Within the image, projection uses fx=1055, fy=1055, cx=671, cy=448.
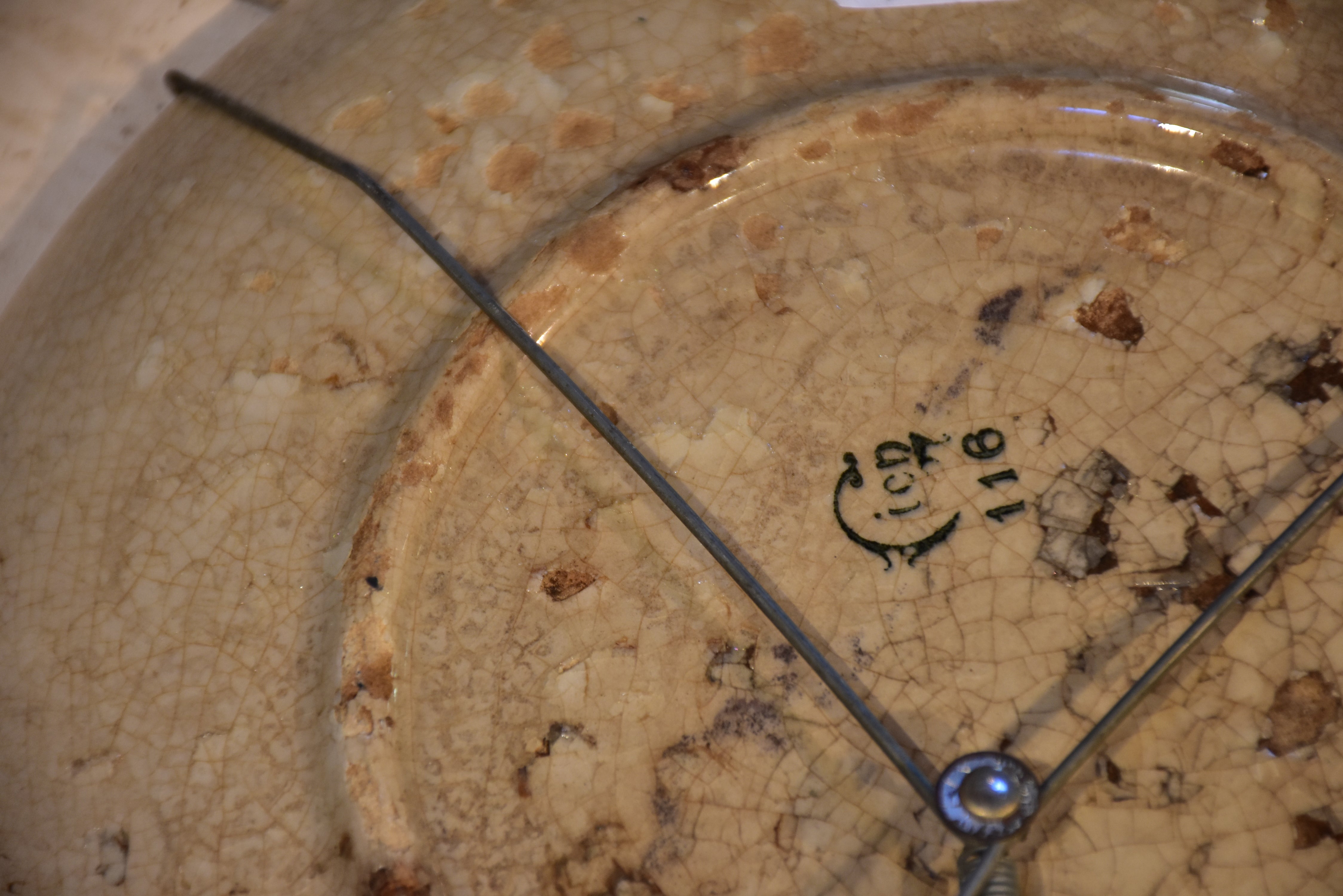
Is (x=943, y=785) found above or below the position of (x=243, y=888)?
below

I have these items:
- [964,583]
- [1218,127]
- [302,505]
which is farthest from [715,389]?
[1218,127]

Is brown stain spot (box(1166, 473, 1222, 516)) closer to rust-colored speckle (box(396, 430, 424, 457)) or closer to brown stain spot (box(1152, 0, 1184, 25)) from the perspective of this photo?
brown stain spot (box(1152, 0, 1184, 25))

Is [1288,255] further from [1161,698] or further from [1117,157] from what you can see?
[1161,698]

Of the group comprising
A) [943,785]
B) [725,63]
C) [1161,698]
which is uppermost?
[725,63]

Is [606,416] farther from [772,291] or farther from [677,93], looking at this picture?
[677,93]

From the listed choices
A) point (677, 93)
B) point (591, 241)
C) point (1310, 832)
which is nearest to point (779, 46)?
point (677, 93)

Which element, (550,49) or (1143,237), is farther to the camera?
(550,49)

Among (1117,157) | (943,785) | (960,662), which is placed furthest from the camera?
(1117,157)

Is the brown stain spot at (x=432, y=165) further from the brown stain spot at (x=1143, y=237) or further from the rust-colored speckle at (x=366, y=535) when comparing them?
the brown stain spot at (x=1143, y=237)

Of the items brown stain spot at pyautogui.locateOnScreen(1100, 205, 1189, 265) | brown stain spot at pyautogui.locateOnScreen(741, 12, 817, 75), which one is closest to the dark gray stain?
brown stain spot at pyautogui.locateOnScreen(1100, 205, 1189, 265)
